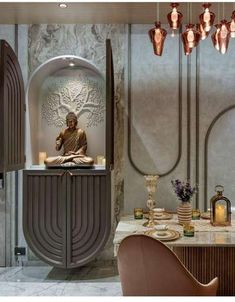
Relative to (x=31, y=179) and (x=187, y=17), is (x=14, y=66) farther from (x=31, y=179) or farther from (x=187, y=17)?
(x=187, y=17)

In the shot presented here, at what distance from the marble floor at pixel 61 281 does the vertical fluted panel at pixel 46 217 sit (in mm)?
234

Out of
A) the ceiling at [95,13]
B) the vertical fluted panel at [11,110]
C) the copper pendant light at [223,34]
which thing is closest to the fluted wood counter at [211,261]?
the vertical fluted panel at [11,110]

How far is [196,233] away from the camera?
8.64 feet

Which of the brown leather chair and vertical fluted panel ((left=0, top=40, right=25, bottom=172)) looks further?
vertical fluted panel ((left=0, top=40, right=25, bottom=172))

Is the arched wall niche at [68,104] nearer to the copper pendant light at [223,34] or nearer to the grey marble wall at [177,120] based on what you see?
the grey marble wall at [177,120]

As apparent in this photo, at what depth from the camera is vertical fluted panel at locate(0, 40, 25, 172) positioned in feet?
8.31

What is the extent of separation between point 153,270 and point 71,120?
2.23 metres

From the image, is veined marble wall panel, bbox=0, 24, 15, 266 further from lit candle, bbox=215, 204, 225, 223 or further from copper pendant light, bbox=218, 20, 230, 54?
copper pendant light, bbox=218, 20, 230, 54

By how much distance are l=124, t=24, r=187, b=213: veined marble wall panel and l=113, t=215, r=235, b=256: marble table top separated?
665mm

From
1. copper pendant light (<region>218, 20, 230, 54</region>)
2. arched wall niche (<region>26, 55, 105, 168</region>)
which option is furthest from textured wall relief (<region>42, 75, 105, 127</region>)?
copper pendant light (<region>218, 20, 230, 54</region>)

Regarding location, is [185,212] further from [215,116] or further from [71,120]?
[71,120]

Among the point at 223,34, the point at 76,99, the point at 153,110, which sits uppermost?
the point at 223,34

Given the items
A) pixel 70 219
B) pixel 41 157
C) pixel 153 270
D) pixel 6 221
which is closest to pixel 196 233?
pixel 153 270

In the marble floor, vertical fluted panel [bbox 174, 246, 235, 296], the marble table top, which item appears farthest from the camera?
the marble floor
